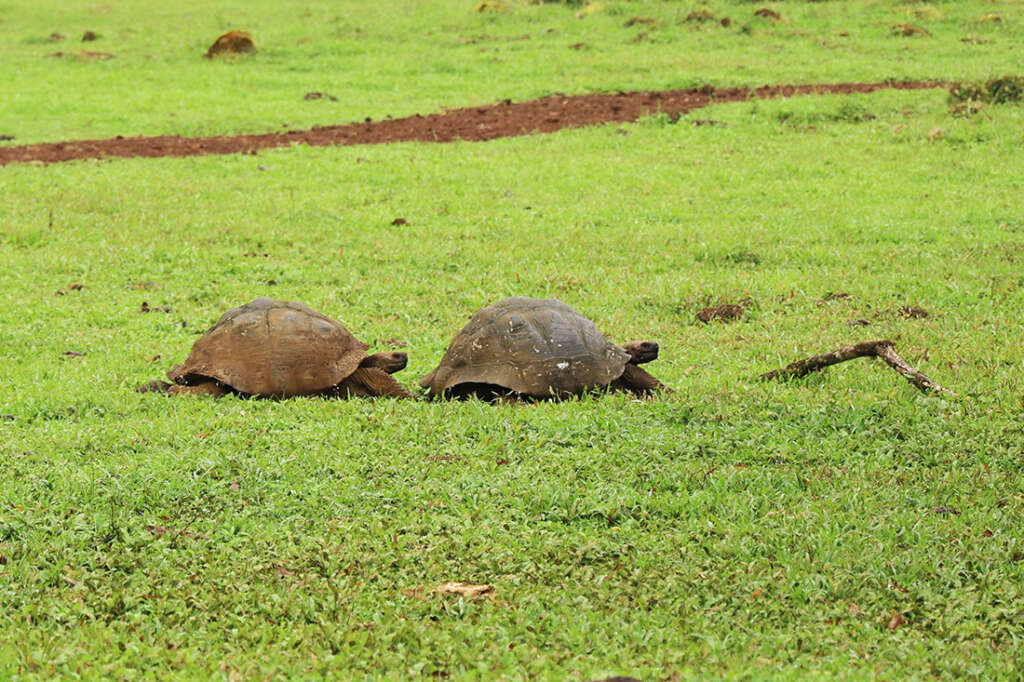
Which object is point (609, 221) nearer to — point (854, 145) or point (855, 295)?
point (855, 295)

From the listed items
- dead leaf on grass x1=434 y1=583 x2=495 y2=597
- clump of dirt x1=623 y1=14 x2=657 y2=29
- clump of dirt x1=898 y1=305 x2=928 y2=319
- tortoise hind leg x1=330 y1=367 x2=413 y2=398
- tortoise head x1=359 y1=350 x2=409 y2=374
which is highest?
clump of dirt x1=623 y1=14 x2=657 y2=29

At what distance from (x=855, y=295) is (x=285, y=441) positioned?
283 inches

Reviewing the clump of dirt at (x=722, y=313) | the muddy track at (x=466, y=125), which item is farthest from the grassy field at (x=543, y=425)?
the muddy track at (x=466, y=125)

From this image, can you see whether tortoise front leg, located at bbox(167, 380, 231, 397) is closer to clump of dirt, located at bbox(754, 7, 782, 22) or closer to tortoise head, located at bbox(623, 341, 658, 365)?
tortoise head, located at bbox(623, 341, 658, 365)

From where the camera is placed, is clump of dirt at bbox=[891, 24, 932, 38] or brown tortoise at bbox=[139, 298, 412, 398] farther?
clump of dirt at bbox=[891, 24, 932, 38]

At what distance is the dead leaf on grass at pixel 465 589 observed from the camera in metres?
5.23

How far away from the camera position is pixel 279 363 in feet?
29.1

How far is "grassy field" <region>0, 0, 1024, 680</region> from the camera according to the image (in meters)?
4.93

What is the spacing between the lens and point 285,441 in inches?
286

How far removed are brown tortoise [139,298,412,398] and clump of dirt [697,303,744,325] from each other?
382 centimetres

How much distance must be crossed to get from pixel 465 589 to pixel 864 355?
4420 mm

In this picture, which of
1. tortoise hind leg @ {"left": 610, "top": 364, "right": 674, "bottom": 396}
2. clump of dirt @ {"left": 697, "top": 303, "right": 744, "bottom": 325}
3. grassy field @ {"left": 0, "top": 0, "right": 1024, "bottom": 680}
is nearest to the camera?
grassy field @ {"left": 0, "top": 0, "right": 1024, "bottom": 680}

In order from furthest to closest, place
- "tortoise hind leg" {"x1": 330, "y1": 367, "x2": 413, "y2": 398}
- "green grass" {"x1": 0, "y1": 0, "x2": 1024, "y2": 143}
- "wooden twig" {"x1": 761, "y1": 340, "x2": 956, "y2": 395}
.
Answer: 1. "green grass" {"x1": 0, "y1": 0, "x2": 1024, "y2": 143}
2. "tortoise hind leg" {"x1": 330, "y1": 367, "x2": 413, "y2": 398}
3. "wooden twig" {"x1": 761, "y1": 340, "x2": 956, "y2": 395}

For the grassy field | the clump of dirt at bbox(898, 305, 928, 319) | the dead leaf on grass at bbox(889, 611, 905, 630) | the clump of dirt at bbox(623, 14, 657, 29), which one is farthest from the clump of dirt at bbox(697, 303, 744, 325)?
the clump of dirt at bbox(623, 14, 657, 29)
